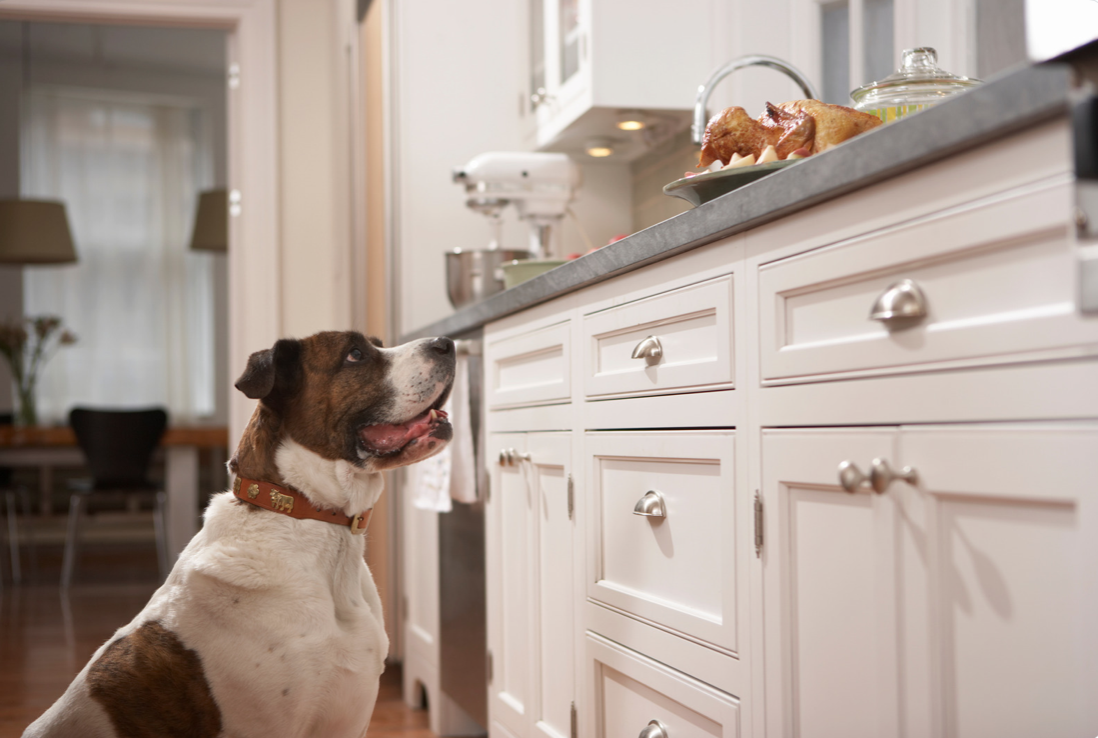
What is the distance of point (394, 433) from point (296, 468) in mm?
176

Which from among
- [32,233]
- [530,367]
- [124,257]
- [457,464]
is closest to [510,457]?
[530,367]

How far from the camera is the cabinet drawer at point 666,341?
3.92ft

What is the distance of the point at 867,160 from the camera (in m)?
0.89

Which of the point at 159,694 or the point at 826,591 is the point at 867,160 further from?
the point at 159,694

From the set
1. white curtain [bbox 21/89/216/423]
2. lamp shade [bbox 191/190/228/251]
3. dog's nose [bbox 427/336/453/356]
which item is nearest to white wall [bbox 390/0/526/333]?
dog's nose [bbox 427/336/453/356]

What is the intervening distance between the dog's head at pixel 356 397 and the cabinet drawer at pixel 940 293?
712 millimetres

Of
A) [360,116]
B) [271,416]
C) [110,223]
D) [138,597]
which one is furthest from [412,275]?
[110,223]

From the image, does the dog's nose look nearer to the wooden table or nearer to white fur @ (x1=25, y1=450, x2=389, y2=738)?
white fur @ (x1=25, y1=450, x2=389, y2=738)

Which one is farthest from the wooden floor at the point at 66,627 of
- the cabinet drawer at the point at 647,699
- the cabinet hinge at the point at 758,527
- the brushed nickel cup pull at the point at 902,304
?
the brushed nickel cup pull at the point at 902,304

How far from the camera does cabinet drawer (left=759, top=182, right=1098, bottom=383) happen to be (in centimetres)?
73

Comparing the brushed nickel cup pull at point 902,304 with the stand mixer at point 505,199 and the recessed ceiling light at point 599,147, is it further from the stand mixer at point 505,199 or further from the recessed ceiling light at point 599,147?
the recessed ceiling light at point 599,147

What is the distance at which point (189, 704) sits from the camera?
136cm

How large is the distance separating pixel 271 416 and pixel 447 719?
1.32 metres

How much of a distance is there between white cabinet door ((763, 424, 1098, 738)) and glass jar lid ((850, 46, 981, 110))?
0.67 metres
